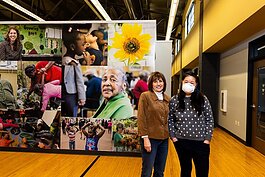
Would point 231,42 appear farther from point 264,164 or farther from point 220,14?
point 264,164

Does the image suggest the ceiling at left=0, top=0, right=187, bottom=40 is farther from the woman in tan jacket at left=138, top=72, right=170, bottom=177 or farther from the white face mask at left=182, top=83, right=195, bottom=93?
the white face mask at left=182, top=83, right=195, bottom=93

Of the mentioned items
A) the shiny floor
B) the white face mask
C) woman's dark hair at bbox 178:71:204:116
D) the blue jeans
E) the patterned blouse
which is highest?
the white face mask

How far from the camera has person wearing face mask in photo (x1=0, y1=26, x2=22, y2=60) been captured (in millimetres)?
5105

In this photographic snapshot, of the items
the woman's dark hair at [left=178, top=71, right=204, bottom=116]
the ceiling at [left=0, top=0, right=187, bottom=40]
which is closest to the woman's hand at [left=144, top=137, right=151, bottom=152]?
the woman's dark hair at [left=178, top=71, right=204, bottom=116]

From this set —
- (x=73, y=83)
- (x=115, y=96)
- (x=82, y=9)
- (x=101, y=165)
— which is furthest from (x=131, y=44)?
(x=82, y=9)

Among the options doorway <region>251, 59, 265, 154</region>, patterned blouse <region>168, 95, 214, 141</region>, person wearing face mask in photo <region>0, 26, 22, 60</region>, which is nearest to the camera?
patterned blouse <region>168, 95, 214, 141</region>

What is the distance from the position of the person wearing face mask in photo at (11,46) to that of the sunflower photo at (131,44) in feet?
5.83

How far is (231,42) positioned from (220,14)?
2.67ft

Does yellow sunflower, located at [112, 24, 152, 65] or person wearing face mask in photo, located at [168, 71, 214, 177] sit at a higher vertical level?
yellow sunflower, located at [112, 24, 152, 65]

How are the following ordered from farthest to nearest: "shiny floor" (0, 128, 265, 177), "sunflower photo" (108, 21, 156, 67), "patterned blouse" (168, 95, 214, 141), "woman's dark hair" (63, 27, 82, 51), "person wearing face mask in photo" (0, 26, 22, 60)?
"person wearing face mask in photo" (0, 26, 22, 60)
"woman's dark hair" (63, 27, 82, 51)
"sunflower photo" (108, 21, 156, 67)
"shiny floor" (0, 128, 265, 177)
"patterned blouse" (168, 95, 214, 141)

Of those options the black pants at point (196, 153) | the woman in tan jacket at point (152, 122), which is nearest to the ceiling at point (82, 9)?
the woman in tan jacket at point (152, 122)

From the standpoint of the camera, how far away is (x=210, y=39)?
675 centimetres

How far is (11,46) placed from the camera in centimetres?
514

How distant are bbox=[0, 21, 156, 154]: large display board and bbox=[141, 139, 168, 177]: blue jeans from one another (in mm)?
1978
